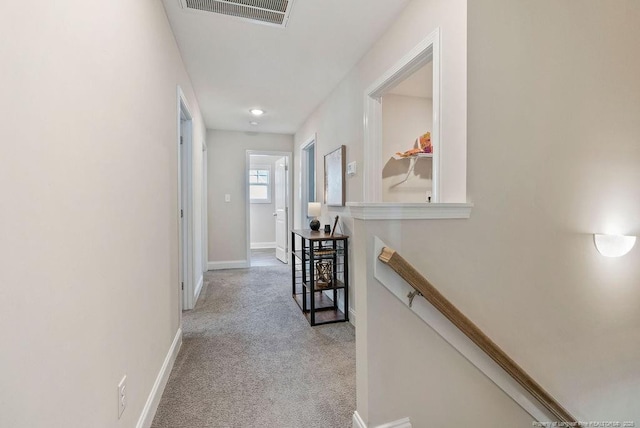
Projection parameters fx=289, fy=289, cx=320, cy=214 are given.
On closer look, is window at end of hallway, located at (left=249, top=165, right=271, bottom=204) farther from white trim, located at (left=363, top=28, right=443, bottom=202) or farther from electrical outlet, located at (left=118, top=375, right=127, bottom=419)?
electrical outlet, located at (left=118, top=375, right=127, bottom=419)

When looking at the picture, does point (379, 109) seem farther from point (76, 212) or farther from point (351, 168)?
point (76, 212)

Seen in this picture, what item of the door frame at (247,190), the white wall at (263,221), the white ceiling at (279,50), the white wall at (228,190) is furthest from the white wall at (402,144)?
the white wall at (263,221)

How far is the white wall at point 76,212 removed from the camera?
2.04 feet

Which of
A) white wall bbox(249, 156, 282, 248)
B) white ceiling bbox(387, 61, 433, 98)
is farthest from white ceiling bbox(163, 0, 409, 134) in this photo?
white wall bbox(249, 156, 282, 248)

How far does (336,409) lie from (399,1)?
8.29 feet

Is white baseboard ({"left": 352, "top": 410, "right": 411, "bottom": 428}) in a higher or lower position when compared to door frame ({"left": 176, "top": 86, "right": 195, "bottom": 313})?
lower

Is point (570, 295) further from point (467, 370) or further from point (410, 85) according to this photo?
point (410, 85)

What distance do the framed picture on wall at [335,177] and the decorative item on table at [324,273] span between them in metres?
0.65

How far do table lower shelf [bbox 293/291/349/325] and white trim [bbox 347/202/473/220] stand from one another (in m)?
1.77

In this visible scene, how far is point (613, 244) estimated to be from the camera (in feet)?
5.41

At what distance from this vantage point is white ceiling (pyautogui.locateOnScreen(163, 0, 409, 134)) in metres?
1.98

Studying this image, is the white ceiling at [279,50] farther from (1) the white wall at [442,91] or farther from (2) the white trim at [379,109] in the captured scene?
(2) the white trim at [379,109]

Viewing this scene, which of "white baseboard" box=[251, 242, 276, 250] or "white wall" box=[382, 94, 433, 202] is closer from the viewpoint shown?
"white wall" box=[382, 94, 433, 202]

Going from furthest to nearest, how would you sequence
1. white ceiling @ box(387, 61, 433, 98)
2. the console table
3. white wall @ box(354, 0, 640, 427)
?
1. the console table
2. white ceiling @ box(387, 61, 433, 98)
3. white wall @ box(354, 0, 640, 427)
